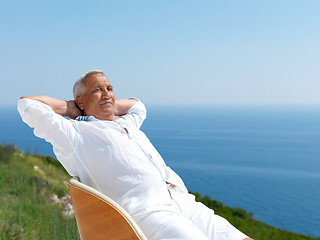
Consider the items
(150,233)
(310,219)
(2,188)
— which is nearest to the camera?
(150,233)

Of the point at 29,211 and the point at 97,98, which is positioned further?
the point at 29,211

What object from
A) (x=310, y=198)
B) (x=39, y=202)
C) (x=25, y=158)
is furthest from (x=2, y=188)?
(x=310, y=198)

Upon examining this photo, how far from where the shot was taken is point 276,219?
48.0 meters

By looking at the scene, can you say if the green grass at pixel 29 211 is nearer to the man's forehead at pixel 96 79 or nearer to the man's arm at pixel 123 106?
the man's arm at pixel 123 106

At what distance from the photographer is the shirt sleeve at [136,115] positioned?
2.37 m

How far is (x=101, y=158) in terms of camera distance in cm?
183

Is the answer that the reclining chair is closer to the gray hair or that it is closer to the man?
the man

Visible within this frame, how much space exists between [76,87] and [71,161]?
513 mm

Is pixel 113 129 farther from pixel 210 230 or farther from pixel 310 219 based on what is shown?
pixel 310 219

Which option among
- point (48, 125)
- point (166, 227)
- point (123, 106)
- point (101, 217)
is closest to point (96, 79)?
point (123, 106)

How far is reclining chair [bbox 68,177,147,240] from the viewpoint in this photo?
161 cm

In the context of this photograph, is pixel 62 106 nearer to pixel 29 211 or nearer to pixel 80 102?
pixel 80 102

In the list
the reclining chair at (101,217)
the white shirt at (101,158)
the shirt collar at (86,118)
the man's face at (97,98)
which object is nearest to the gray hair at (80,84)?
the man's face at (97,98)

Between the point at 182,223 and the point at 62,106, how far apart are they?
0.94 meters
